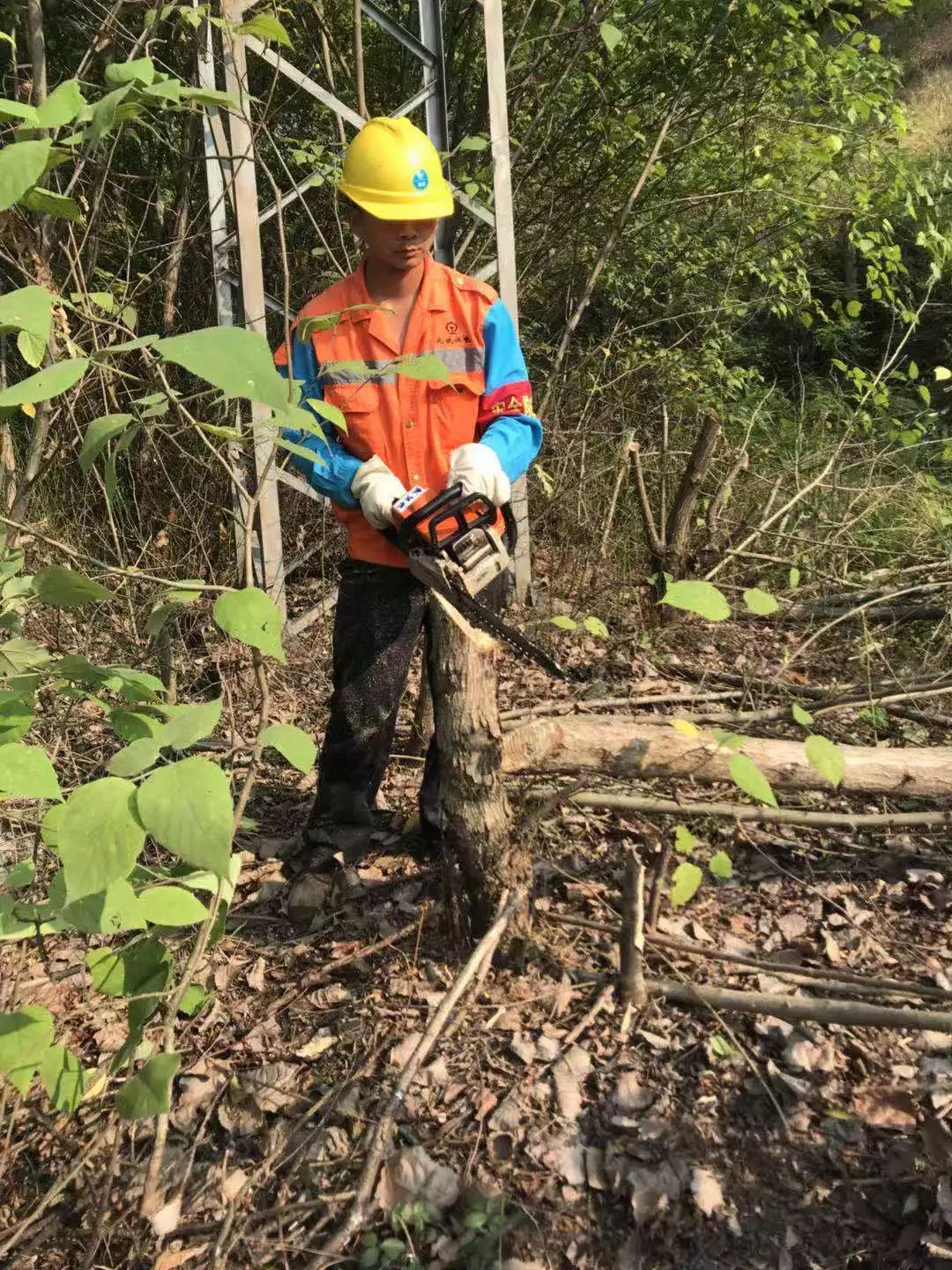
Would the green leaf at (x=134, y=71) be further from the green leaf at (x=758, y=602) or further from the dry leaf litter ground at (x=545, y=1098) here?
the dry leaf litter ground at (x=545, y=1098)

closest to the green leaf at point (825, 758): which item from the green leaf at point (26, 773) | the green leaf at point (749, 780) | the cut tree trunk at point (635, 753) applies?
the green leaf at point (749, 780)

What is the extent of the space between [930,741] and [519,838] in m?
2.09

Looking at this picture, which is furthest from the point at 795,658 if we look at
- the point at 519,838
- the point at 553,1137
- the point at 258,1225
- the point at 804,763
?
the point at 258,1225

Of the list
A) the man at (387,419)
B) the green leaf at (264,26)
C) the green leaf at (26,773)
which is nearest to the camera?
the green leaf at (26,773)

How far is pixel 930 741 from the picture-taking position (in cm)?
322

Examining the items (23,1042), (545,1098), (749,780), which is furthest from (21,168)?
(545,1098)

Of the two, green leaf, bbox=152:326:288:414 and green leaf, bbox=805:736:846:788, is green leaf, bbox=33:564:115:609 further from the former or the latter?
green leaf, bbox=805:736:846:788

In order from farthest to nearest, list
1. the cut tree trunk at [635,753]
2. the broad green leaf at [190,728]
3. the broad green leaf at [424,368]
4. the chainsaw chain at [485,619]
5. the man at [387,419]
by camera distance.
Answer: the man at [387,419] → the chainsaw chain at [485,619] → the cut tree trunk at [635,753] → the broad green leaf at [424,368] → the broad green leaf at [190,728]

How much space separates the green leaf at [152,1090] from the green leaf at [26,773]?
500mm

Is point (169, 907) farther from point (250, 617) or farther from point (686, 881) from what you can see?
point (686, 881)

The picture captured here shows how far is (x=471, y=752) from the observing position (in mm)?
1974

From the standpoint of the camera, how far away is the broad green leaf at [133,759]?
1032 millimetres

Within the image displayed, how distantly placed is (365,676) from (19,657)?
127 cm

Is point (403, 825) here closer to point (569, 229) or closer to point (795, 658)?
point (795, 658)
